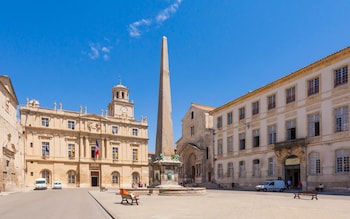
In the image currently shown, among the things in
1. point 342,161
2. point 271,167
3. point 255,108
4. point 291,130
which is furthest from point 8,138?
point 342,161

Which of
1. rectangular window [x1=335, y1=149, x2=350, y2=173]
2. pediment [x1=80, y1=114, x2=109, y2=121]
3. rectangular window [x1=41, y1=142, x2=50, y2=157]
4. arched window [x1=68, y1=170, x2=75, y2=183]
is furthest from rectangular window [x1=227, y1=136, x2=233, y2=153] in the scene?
rectangular window [x1=41, y1=142, x2=50, y2=157]

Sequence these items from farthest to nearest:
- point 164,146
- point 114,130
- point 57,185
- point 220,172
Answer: point 114,130, point 57,185, point 220,172, point 164,146

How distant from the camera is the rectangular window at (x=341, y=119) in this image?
2604cm

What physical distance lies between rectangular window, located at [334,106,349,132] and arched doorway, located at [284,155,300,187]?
5446 millimetres

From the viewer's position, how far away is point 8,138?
33344mm

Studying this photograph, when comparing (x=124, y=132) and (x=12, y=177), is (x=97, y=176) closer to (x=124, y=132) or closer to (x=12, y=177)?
(x=124, y=132)

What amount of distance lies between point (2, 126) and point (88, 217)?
24.4 metres

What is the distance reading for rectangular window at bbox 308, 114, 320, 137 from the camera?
94.9 feet

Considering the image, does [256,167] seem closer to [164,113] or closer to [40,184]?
[164,113]

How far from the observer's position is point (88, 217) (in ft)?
36.1

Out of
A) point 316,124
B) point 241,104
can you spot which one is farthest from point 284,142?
point 241,104

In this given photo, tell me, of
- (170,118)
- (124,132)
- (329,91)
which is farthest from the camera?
(124,132)

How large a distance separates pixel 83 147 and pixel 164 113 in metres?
35.2

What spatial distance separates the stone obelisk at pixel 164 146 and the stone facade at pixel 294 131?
1400 centimetres
